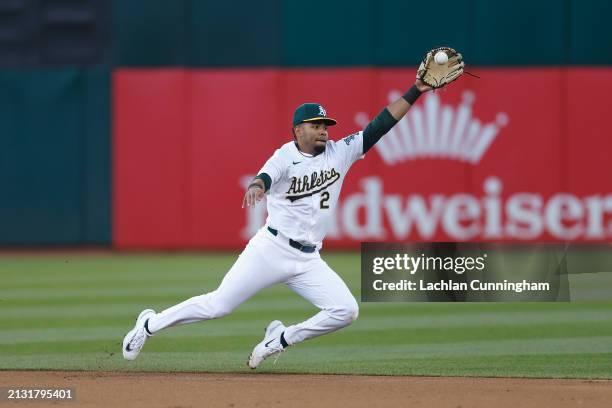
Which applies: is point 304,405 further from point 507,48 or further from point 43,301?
point 507,48

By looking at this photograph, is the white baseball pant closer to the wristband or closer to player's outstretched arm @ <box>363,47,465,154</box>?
player's outstretched arm @ <box>363,47,465,154</box>

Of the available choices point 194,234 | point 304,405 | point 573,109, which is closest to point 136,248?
point 194,234

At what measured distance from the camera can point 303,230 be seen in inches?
280

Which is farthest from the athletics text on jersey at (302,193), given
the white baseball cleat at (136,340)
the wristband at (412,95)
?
the white baseball cleat at (136,340)

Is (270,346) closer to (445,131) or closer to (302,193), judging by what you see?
(302,193)

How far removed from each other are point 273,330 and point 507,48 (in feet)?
32.4

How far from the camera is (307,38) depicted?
643 inches

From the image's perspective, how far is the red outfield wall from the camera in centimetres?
1616

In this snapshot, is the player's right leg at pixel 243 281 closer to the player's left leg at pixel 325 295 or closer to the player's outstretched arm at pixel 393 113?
the player's left leg at pixel 325 295

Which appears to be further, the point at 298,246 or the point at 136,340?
the point at 136,340

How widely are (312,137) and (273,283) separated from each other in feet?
3.14

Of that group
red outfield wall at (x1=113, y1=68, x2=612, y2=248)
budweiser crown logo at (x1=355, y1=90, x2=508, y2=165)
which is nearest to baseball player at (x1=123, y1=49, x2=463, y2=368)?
red outfield wall at (x1=113, y1=68, x2=612, y2=248)

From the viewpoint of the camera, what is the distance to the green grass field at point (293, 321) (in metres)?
7.92

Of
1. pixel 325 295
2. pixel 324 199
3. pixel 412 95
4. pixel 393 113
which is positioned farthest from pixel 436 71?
pixel 325 295
